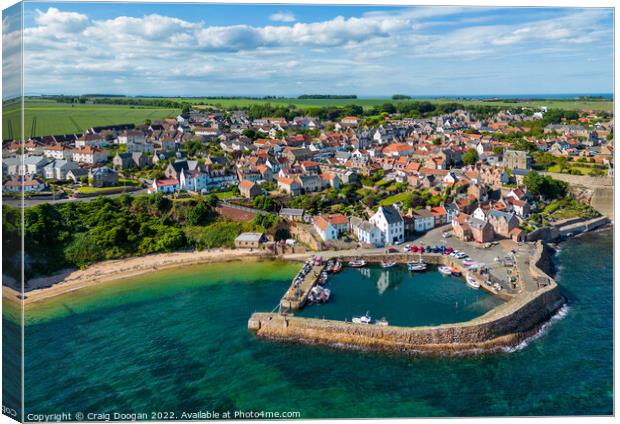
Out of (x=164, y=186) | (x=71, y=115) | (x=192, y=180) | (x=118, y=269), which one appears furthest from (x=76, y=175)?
(x=118, y=269)

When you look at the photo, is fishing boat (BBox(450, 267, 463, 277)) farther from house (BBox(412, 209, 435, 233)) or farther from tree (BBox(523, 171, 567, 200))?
tree (BBox(523, 171, 567, 200))

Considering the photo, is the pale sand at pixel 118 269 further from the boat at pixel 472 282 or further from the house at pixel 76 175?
the house at pixel 76 175

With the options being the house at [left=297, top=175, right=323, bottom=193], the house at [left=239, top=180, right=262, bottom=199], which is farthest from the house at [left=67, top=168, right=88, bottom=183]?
the house at [left=297, top=175, right=323, bottom=193]

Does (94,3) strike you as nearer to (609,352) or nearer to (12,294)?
(12,294)

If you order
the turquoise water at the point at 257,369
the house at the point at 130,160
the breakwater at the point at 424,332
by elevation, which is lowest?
the turquoise water at the point at 257,369

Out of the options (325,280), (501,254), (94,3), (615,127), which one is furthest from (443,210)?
(94,3)

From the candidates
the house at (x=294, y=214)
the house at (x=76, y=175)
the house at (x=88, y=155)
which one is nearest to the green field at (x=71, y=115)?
the house at (x=88, y=155)

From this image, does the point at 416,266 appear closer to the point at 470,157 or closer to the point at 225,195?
the point at 225,195

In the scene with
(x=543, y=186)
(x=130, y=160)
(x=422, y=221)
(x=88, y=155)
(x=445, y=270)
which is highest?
(x=88, y=155)
